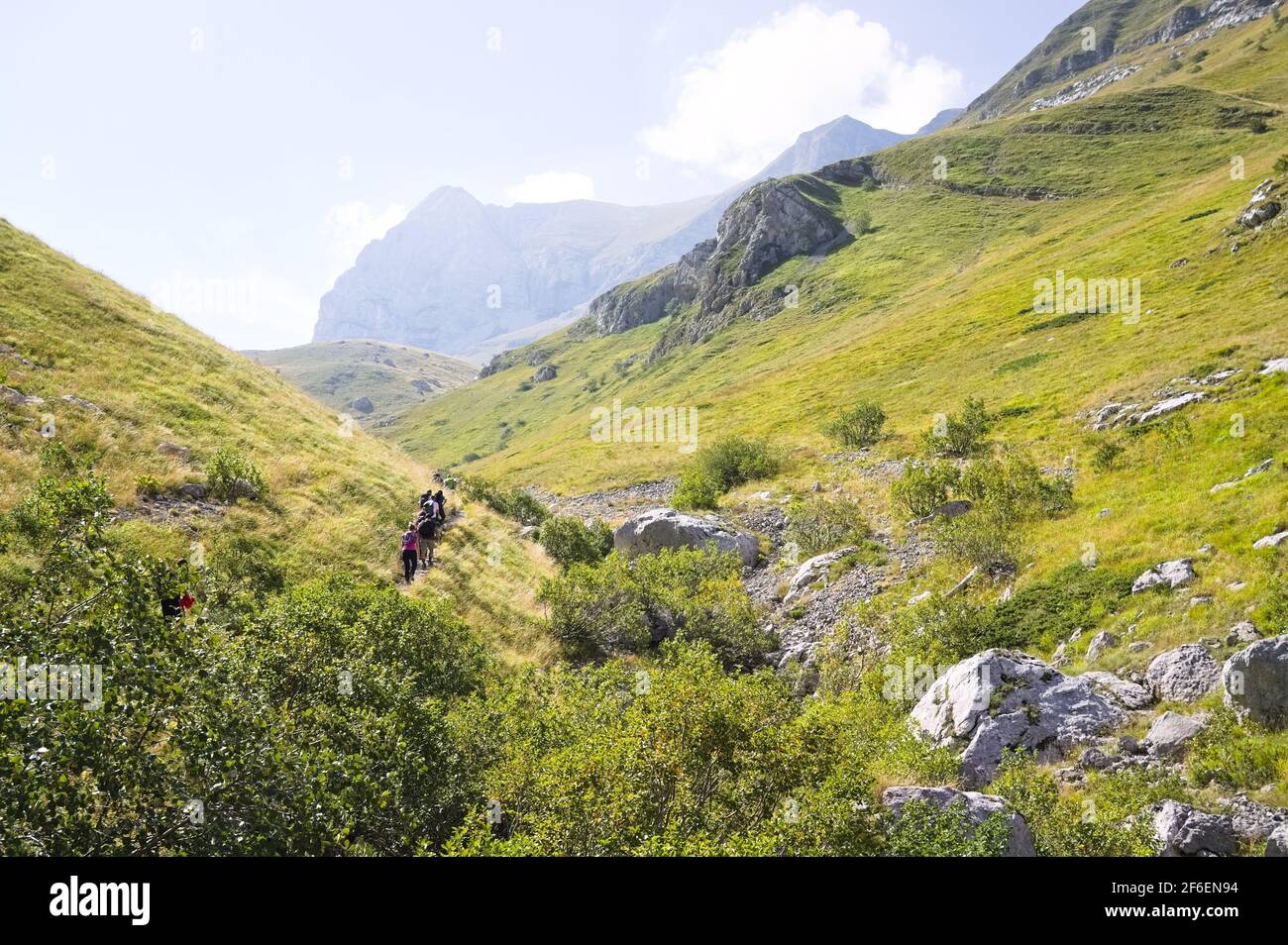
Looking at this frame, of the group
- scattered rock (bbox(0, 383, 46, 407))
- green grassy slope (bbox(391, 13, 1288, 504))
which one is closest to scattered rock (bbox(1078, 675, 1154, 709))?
green grassy slope (bbox(391, 13, 1288, 504))

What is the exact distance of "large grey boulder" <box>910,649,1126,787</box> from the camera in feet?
38.7

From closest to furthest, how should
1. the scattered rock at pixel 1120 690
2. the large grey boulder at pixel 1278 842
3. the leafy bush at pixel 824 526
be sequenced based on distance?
the large grey boulder at pixel 1278 842
the scattered rock at pixel 1120 690
the leafy bush at pixel 824 526

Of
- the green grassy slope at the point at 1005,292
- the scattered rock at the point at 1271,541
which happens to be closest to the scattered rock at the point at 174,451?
the scattered rock at the point at 1271,541

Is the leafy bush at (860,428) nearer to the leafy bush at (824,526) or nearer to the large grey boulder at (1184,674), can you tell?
the leafy bush at (824,526)

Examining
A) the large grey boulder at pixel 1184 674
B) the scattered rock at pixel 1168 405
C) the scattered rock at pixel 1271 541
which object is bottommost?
the large grey boulder at pixel 1184 674

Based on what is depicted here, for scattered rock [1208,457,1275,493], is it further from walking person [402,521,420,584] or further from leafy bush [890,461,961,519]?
walking person [402,521,420,584]

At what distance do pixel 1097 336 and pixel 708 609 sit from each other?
125 ft

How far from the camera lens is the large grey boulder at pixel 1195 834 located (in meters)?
8.42

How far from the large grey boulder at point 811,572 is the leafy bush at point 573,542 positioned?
10351 mm

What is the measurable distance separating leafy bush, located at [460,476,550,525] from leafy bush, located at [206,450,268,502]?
561 inches

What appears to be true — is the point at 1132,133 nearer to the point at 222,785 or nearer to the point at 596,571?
the point at 596,571

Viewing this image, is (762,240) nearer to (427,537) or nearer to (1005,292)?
(1005,292)
